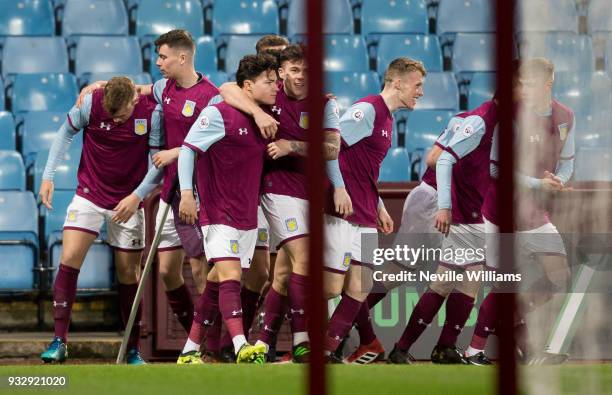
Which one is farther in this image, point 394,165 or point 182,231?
point 394,165

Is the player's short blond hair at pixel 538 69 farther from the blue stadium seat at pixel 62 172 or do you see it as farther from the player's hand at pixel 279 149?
the blue stadium seat at pixel 62 172

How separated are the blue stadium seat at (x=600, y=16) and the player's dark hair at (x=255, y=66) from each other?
147 centimetres

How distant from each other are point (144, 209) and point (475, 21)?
3244 mm

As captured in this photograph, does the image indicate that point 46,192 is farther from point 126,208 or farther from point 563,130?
point 563,130

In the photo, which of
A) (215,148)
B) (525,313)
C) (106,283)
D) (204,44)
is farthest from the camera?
(204,44)

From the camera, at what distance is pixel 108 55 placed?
289 inches

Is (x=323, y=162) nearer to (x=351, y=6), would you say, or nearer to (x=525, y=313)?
(x=525, y=313)

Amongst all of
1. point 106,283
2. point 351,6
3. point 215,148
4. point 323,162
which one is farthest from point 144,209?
point 323,162

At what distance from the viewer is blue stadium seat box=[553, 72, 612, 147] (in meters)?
3.54

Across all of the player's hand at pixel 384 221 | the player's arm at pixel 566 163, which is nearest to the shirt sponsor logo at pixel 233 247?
the player's hand at pixel 384 221

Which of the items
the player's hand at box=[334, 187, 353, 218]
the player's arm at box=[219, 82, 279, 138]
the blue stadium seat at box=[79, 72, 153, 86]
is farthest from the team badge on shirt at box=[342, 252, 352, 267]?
the blue stadium seat at box=[79, 72, 153, 86]

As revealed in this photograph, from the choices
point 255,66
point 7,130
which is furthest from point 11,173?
point 255,66

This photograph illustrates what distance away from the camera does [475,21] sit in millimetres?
7902

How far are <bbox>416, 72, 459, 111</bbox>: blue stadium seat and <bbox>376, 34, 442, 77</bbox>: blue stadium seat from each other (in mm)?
204
